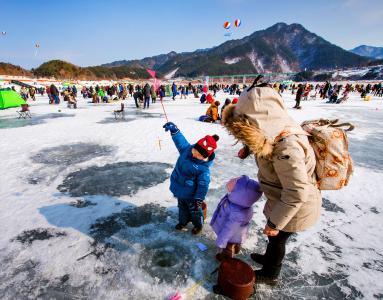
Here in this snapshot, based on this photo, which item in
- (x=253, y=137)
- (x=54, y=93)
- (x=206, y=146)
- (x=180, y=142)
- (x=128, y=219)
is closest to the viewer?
(x=253, y=137)

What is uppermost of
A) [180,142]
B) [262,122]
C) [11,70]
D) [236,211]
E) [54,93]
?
[11,70]

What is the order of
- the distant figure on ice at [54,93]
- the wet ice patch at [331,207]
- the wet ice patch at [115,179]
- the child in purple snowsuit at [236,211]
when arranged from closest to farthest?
the child in purple snowsuit at [236,211] → the wet ice patch at [331,207] → the wet ice patch at [115,179] → the distant figure on ice at [54,93]

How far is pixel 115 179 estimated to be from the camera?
475cm

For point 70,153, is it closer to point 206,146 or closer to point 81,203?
point 81,203

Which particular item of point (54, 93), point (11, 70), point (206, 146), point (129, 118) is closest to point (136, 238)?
point (206, 146)

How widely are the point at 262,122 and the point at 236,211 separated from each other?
1.09 m

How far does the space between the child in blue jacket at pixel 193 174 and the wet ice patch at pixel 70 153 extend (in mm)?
3977

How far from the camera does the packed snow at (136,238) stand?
7.56ft

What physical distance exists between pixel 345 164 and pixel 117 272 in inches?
94.1

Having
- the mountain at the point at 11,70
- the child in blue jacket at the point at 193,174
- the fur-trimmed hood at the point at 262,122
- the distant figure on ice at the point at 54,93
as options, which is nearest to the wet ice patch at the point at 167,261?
the child in blue jacket at the point at 193,174

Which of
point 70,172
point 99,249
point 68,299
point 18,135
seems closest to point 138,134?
point 70,172

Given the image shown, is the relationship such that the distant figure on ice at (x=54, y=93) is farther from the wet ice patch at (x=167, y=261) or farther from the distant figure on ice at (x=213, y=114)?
the wet ice patch at (x=167, y=261)

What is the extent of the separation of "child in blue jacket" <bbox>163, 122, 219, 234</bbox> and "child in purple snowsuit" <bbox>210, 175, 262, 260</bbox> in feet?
1.15

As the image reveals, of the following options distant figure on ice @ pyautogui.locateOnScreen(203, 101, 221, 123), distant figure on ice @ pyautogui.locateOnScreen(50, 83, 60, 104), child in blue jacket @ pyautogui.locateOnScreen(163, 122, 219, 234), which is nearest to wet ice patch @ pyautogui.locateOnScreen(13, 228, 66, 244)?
child in blue jacket @ pyautogui.locateOnScreen(163, 122, 219, 234)
